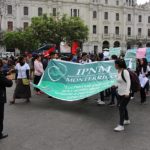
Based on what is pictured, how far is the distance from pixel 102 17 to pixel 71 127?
61766 millimetres

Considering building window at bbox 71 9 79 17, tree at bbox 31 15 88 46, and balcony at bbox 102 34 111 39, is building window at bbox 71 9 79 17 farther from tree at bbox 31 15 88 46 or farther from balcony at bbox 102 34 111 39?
tree at bbox 31 15 88 46

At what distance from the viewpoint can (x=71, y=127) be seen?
25.1 ft

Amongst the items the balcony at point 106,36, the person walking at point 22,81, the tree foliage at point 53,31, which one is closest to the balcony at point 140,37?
the balcony at point 106,36

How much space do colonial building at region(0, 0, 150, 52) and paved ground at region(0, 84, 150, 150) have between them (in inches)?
2064

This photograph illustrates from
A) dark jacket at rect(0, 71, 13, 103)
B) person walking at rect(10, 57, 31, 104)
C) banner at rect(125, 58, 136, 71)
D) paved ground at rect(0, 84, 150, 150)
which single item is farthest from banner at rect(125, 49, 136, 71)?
dark jacket at rect(0, 71, 13, 103)

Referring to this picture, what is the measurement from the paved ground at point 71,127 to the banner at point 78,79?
478mm

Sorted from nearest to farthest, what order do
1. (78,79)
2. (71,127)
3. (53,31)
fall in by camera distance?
(71,127)
(78,79)
(53,31)

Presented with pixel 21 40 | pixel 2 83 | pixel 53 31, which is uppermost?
pixel 53 31

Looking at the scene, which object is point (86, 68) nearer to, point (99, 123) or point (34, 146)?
point (99, 123)

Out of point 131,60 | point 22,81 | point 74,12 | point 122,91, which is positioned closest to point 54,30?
point 74,12

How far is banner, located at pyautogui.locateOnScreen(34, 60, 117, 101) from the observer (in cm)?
951

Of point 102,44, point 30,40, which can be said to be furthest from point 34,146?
point 102,44

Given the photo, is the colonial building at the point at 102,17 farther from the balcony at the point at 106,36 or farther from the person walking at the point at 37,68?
the person walking at the point at 37,68

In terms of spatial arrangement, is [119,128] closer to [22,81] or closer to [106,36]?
[22,81]
